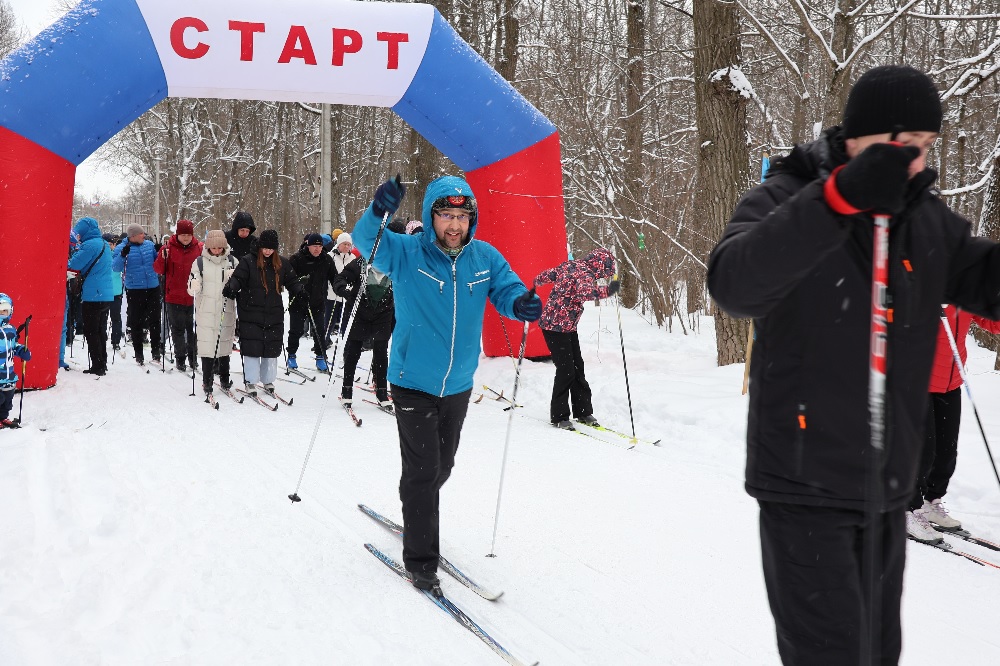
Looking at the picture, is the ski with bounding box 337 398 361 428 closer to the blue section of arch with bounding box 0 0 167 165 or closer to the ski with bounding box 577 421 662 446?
the ski with bounding box 577 421 662 446

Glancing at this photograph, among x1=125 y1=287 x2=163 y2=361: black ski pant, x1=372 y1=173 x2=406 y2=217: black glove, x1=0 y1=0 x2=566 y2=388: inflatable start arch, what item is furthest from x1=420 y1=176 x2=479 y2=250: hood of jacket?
x1=125 y1=287 x2=163 y2=361: black ski pant

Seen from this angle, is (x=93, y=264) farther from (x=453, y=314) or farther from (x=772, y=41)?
(x=772, y=41)

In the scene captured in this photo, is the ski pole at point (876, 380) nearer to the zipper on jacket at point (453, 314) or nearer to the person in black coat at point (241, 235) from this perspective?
the zipper on jacket at point (453, 314)

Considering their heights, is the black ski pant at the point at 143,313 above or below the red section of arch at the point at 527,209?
below

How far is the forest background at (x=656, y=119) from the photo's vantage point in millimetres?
9117

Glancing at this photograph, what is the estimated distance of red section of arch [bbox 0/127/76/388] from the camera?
24.8ft

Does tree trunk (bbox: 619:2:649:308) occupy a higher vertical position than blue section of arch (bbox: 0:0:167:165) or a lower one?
higher

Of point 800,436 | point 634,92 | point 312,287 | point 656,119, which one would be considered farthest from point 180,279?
point 656,119

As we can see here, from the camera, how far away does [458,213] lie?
140 inches

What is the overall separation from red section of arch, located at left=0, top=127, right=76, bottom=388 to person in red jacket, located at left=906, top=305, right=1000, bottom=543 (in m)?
8.53

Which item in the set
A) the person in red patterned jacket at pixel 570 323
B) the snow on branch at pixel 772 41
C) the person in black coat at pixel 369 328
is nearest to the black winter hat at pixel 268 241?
the person in black coat at pixel 369 328

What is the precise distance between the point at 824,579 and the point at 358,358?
22.2ft

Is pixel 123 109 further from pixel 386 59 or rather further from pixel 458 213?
pixel 458 213

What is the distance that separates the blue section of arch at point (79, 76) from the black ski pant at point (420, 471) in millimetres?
6333
